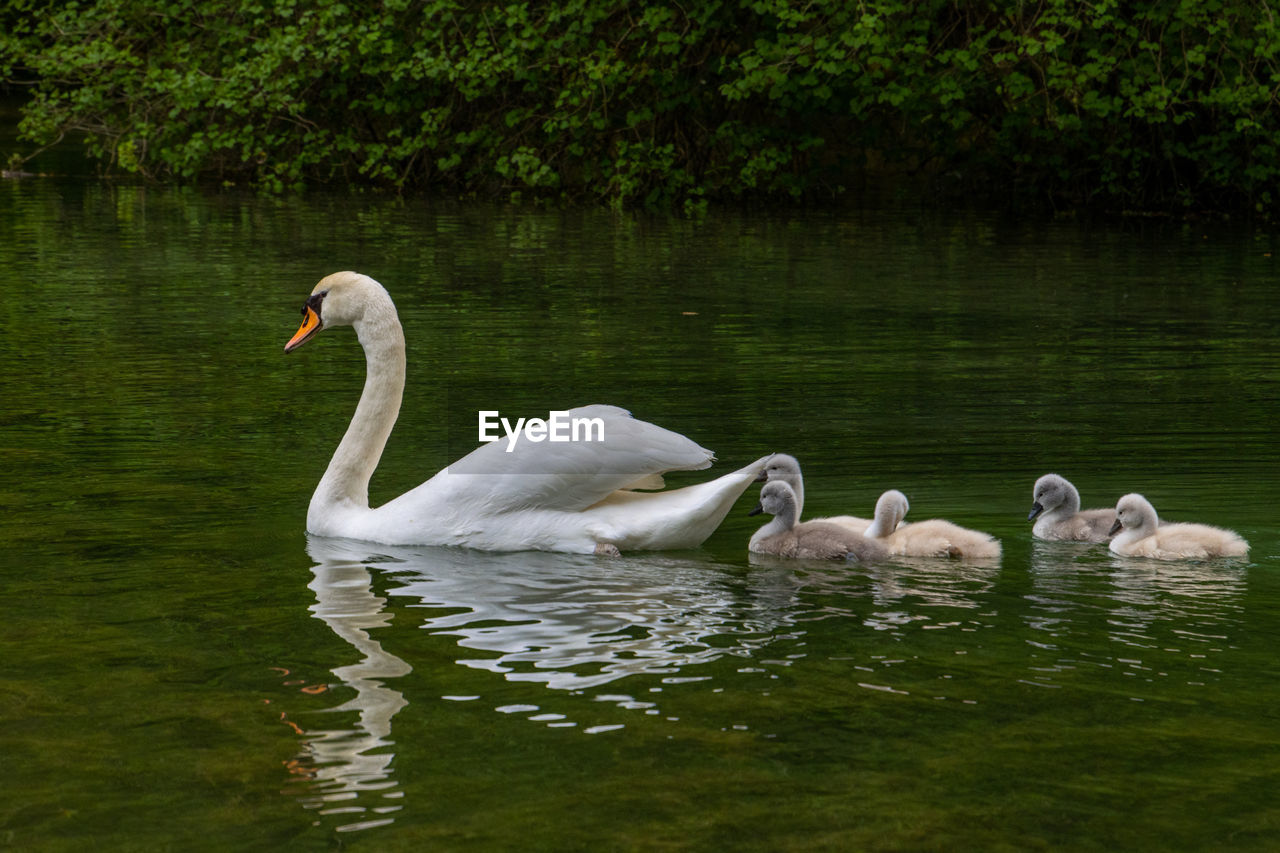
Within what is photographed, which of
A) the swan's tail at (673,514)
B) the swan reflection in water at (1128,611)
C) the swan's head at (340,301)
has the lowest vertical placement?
the swan reflection in water at (1128,611)

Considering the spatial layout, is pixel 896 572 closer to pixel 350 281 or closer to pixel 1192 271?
pixel 350 281

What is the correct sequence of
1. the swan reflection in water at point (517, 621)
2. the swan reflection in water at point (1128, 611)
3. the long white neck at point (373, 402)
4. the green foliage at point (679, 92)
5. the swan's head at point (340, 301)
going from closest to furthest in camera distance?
1. the swan reflection in water at point (517, 621)
2. the swan reflection in water at point (1128, 611)
3. the long white neck at point (373, 402)
4. the swan's head at point (340, 301)
5. the green foliage at point (679, 92)

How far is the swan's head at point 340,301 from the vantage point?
301 inches

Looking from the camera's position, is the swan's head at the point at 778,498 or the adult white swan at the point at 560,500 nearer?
the adult white swan at the point at 560,500

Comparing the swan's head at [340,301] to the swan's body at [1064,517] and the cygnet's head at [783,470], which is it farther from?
the swan's body at [1064,517]

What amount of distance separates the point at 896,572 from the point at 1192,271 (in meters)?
11.7

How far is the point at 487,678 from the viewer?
5.34 m

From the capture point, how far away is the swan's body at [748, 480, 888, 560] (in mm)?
6805

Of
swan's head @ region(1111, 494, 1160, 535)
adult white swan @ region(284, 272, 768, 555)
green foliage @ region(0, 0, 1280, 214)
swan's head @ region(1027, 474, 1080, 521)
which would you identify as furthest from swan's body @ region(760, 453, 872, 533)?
green foliage @ region(0, 0, 1280, 214)

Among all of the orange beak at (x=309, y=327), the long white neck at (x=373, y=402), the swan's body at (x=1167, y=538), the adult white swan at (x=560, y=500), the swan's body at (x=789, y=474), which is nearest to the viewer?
the swan's body at (x=1167, y=538)

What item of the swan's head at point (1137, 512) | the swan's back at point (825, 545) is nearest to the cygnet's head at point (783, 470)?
the swan's back at point (825, 545)

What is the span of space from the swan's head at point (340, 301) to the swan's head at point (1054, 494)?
8.88ft

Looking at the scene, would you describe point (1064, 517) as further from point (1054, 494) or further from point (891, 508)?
point (891, 508)

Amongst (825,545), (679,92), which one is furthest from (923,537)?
(679,92)
